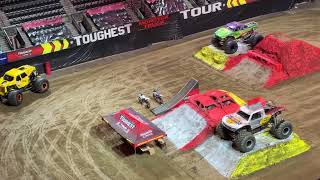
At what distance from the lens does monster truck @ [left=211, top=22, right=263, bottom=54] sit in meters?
24.7

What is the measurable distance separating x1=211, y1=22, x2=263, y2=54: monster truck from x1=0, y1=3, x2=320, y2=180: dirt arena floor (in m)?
1.67

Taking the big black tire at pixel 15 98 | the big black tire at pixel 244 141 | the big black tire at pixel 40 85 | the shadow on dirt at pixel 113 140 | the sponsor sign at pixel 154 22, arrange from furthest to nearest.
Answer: the sponsor sign at pixel 154 22 → the big black tire at pixel 40 85 → the big black tire at pixel 15 98 → the shadow on dirt at pixel 113 140 → the big black tire at pixel 244 141

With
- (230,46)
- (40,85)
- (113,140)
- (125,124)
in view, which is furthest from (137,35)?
(125,124)

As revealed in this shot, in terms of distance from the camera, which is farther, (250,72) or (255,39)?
(255,39)

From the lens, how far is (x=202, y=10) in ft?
91.3

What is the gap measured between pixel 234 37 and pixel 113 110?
27.0ft

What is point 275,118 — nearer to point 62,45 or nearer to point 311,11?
→ point 62,45

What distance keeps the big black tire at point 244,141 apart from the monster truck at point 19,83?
1016 cm

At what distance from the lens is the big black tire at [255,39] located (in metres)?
24.5

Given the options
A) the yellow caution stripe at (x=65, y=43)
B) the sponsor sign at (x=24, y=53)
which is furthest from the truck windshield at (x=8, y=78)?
the yellow caution stripe at (x=65, y=43)

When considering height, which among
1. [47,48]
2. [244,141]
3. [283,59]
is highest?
[47,48]

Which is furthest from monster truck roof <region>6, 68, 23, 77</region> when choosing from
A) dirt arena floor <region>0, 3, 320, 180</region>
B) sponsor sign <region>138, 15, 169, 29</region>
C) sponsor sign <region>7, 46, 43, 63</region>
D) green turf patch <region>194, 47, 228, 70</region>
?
green turf patch <region>194, 47, 228, 70</region>

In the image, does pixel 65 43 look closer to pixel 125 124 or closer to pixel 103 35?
pixel 103 35

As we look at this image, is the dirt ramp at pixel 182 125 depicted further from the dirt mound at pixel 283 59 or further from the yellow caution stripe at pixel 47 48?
the yellow caution stripe at pixel 47 48
